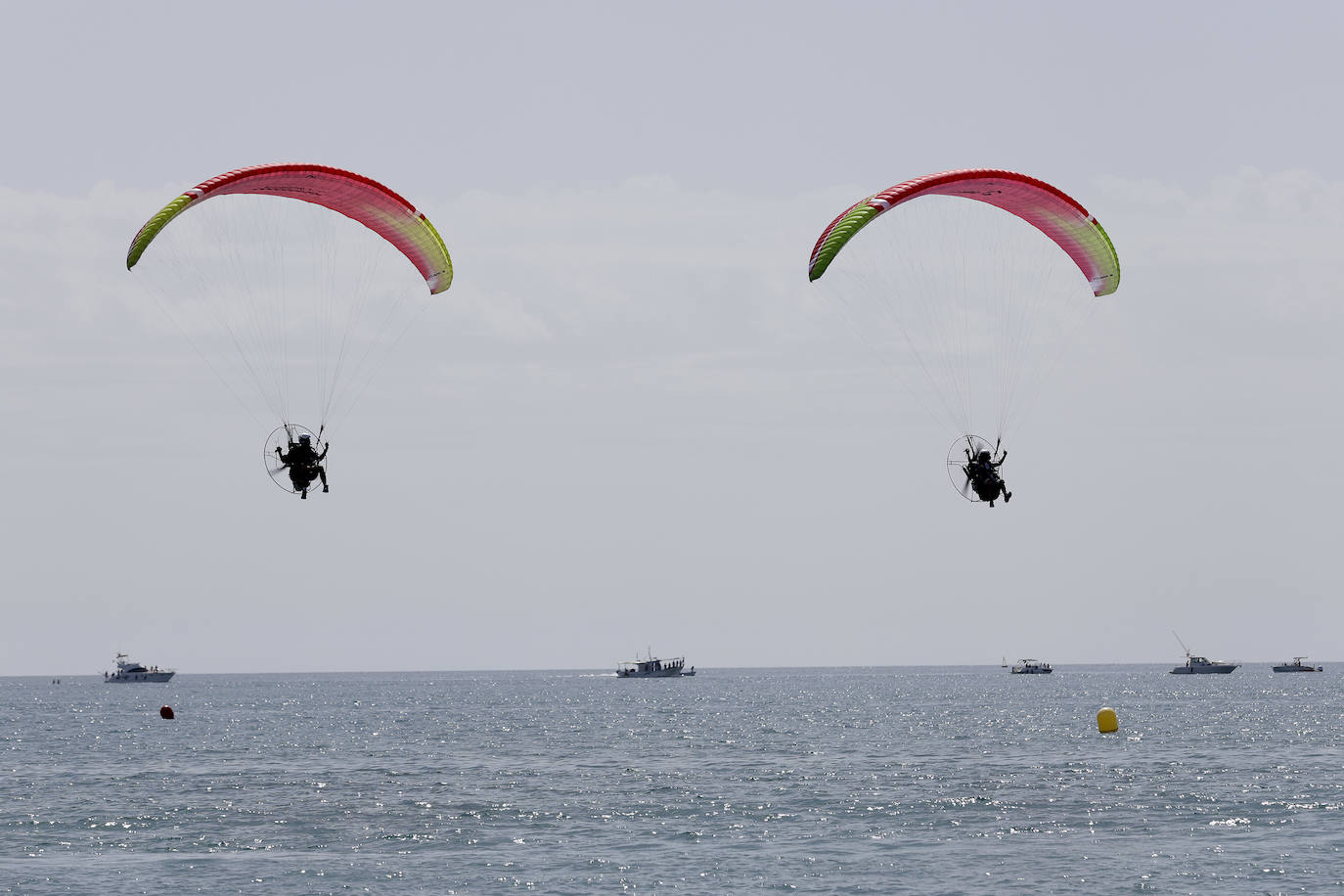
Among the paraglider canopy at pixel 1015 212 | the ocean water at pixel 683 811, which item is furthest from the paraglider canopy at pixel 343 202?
the ocean water at pixel 683 811

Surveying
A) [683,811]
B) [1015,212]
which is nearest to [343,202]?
[1015,212]

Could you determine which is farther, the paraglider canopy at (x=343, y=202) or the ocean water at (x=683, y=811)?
the ocean water at (x=683, y=811)

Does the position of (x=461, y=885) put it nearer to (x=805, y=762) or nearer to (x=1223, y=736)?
(x=805, y=762)

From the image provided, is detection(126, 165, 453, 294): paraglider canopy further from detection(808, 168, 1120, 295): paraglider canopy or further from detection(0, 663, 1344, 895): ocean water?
detection(0, 663, 1344, 895): ocean water

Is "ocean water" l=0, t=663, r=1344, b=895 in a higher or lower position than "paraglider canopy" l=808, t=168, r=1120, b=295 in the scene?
lower

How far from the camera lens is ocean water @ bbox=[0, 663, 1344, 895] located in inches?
1340

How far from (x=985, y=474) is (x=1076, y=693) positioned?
136 metres

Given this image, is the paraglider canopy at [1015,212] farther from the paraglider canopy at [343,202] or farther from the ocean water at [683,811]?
the ocean water at [683,811]

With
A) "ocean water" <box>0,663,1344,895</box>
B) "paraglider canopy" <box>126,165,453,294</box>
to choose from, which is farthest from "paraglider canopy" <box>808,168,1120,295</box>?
"ocean water" <box>0,663,1344,895</box>

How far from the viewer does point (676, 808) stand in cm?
4506

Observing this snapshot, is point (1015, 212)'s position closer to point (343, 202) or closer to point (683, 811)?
point (343, 202)

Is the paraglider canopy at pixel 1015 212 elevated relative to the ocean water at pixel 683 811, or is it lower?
elevated

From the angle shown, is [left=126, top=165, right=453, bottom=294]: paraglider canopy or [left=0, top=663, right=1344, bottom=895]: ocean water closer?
[left=126, top=165, right=453, bottom=294]: paraglider canopy

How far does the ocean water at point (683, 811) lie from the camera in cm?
3403
